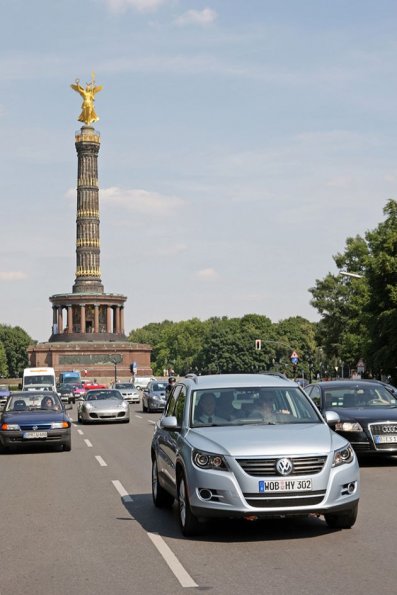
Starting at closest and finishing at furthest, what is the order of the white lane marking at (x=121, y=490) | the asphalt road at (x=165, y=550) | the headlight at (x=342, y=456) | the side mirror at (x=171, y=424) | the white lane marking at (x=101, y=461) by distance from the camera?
the asphalt road at (x=165, y=550)
the headlight at (x=342, y=456)
the side mirror at (x=171, y=424)
the white lane marking at (x=121, y=490)
the white lane marking at (x=101, y=461)

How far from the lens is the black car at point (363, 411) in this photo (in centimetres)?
1672

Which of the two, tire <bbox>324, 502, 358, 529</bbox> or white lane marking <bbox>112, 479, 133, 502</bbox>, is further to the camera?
white lane marking <bbox>112, 479, 133, 502</bbox>

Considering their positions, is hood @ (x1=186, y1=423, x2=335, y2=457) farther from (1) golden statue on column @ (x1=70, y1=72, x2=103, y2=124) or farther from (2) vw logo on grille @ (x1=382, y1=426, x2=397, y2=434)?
(1) golden statue on column @ (x1=70, y1=72, x2=103, y2=124)

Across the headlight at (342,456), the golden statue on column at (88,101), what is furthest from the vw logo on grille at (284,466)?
the golden statue on column at (88,101)

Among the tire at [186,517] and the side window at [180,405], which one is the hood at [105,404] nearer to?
the side window at [180,405]

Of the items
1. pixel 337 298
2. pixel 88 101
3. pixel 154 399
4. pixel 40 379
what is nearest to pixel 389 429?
pixel 154 399

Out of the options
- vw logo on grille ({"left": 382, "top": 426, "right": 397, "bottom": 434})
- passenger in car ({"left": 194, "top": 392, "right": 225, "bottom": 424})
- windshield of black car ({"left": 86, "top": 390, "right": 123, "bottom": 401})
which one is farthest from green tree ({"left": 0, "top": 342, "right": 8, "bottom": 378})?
passenger in car ({"left": 194, "top": 392, "right": 225, "bottom": 424})

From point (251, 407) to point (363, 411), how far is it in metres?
7.17

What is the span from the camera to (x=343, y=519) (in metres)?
9.82

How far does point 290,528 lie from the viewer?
10.1m

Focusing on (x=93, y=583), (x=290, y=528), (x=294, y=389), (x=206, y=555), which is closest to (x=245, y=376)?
(x=294, y=389)

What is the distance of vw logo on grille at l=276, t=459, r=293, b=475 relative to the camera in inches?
362

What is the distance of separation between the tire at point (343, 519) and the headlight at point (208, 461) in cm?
117

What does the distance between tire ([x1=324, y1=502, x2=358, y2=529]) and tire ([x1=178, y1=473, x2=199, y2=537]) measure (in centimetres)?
124
